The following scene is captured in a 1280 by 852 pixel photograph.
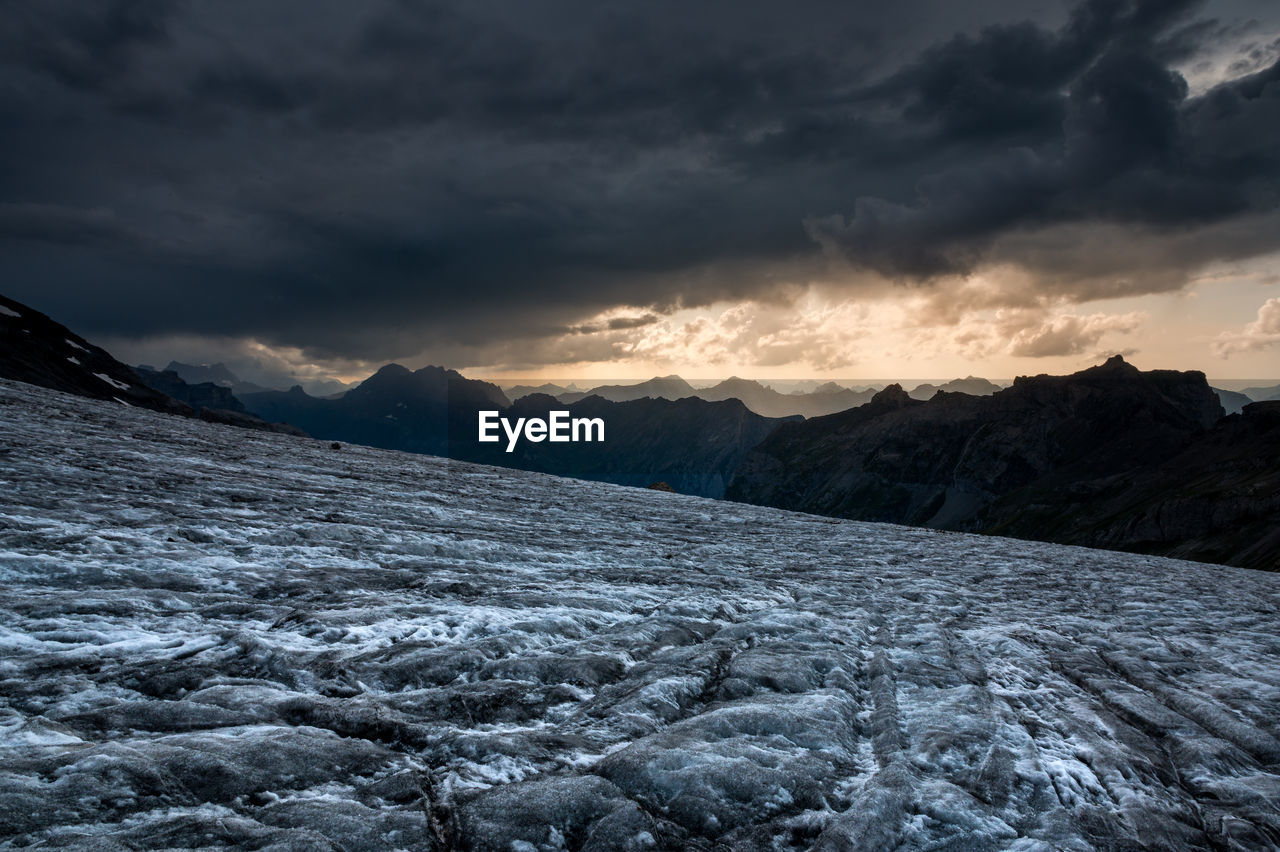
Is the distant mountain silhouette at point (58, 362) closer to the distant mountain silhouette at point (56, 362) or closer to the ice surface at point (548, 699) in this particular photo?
the distant mountain silhouette at point (56, 362)

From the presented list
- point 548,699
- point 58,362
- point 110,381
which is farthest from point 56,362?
point 548,699

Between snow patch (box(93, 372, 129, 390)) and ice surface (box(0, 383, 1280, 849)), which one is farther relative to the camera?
snow patch (box(93, 372, 129, 390))

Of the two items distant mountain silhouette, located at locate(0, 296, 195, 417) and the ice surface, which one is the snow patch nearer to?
distant mountain silhouette, located at locate(0, 296, 195, 417)

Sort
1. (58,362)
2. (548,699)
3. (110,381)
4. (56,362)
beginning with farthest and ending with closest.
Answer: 1. (110,381)
2. (58,362)
3. (56,362)
4. (548,699)

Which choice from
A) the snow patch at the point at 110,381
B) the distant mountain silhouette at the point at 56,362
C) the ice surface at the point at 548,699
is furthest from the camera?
the snow patch at the point at 110,381

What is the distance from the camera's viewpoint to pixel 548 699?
8.62 m

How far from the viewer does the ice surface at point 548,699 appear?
5953mm

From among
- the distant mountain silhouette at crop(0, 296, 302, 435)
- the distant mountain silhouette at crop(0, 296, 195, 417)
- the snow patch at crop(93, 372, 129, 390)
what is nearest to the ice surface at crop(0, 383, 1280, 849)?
the distant mountain silhouette at crop(0, 296, 195, 417)

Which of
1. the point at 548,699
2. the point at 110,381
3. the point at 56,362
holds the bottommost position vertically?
the point at 548,699

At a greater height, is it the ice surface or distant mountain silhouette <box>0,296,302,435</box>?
distant mountain silhouette <box>0,296,302,435</box>

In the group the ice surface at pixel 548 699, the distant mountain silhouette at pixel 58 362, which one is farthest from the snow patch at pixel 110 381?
the ice surface at pixel 548 699

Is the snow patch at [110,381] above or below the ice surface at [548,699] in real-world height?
above

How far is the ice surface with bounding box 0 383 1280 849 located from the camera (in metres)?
5.95

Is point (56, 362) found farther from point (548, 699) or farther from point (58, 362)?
point (548, 699)
